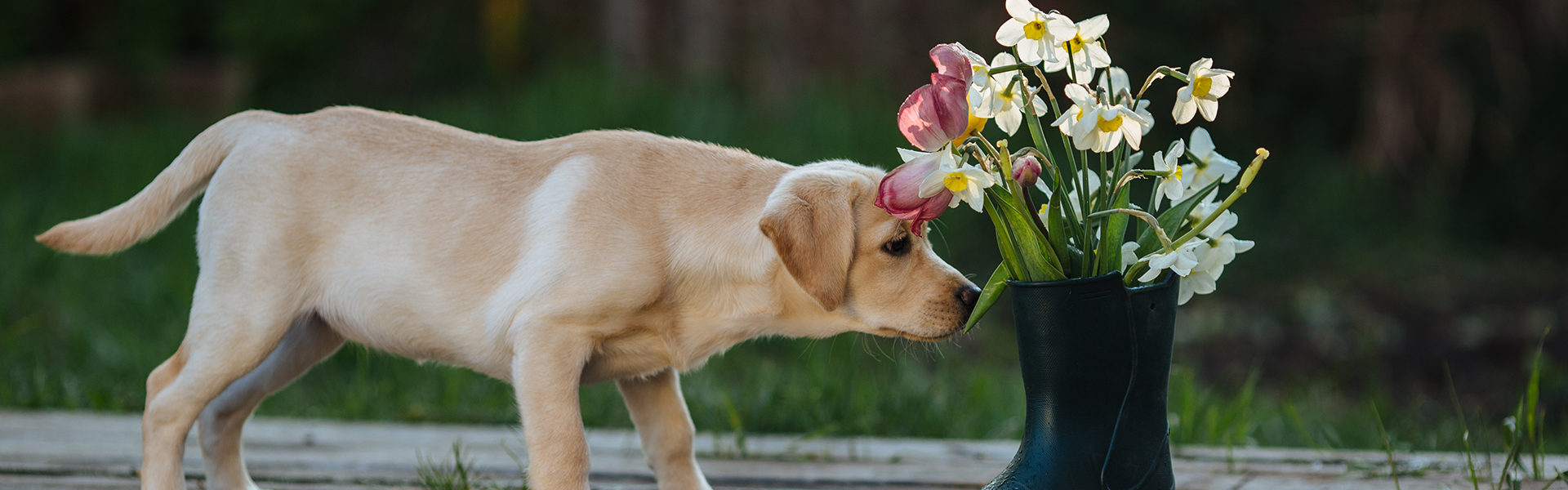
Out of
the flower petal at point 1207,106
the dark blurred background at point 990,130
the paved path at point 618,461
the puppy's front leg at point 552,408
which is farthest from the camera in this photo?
the dark blurred background at point 990,130

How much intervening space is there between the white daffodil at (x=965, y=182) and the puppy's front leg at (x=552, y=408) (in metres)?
0.73

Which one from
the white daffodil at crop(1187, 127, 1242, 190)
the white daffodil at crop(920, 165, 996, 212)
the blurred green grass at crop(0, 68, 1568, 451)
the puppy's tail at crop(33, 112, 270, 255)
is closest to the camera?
the white daffodil at crop(920, 165, 996, 212)

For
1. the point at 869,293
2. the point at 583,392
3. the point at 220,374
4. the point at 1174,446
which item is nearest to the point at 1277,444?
the point at 1174,446

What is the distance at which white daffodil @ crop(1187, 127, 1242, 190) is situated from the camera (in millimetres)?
1818

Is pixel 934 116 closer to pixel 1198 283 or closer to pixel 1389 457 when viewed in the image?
pixel 1198 283

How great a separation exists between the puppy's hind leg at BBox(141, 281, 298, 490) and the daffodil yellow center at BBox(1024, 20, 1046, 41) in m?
1.45

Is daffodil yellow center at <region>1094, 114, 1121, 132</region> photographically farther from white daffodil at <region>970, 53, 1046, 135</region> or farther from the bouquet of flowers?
white daffodil at <region>970, 53, 1046, 135</region>

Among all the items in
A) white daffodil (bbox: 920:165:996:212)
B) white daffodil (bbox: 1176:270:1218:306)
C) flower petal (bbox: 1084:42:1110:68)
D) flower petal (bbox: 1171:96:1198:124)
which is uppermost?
flower petal (bbox: 1084:42:1110:68)

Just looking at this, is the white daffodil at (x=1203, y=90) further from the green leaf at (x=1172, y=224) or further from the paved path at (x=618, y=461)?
the paved path at (x=618, y=461)

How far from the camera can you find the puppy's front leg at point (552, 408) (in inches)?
75.6

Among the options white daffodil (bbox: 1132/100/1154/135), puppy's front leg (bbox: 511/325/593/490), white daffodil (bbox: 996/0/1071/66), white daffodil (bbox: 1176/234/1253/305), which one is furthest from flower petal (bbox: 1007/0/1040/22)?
puppy's front leg (bbox: 511/325/593/490)

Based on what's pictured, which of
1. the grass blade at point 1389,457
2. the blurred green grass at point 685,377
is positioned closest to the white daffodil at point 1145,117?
the blurred green grass at point 685,377

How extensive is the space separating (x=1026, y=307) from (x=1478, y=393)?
4071 millimetres

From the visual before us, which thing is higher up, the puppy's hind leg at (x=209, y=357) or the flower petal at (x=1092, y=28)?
the flower petal at (x=1092, y=28)
